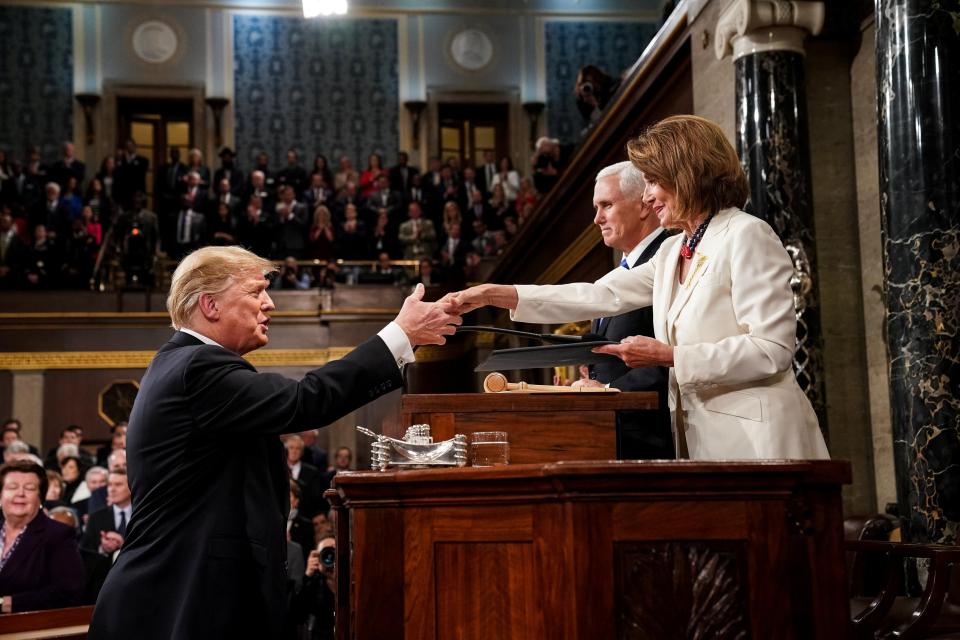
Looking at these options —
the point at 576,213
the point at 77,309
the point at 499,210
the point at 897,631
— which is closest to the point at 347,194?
the point at 499,210

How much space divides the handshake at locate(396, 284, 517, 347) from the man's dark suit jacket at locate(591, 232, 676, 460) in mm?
422

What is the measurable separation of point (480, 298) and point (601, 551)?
1070 mm

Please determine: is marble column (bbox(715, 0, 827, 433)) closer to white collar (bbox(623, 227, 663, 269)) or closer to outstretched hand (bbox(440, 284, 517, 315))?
white collar (bbox(623, 227, 663, 269))

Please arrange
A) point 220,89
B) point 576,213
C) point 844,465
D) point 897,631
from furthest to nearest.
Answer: point 220,89, point 576,213, point 897,631, point 844,465

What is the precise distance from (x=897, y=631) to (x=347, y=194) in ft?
39.2

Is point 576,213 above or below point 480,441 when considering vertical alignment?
above

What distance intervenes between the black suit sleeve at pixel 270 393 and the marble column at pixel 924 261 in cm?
216

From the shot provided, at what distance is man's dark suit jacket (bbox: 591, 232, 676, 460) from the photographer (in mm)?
2676

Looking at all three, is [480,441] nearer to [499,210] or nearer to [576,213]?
[576,213]

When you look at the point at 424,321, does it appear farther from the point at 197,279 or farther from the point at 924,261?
the point at 924,261

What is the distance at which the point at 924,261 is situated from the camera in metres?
3.85

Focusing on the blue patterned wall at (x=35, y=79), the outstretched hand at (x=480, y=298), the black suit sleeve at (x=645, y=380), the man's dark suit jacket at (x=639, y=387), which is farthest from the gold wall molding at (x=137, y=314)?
the black suit sleeve at (x=645, y=380)

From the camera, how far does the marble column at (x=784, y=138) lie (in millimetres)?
4914

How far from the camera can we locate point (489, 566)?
195 cm
